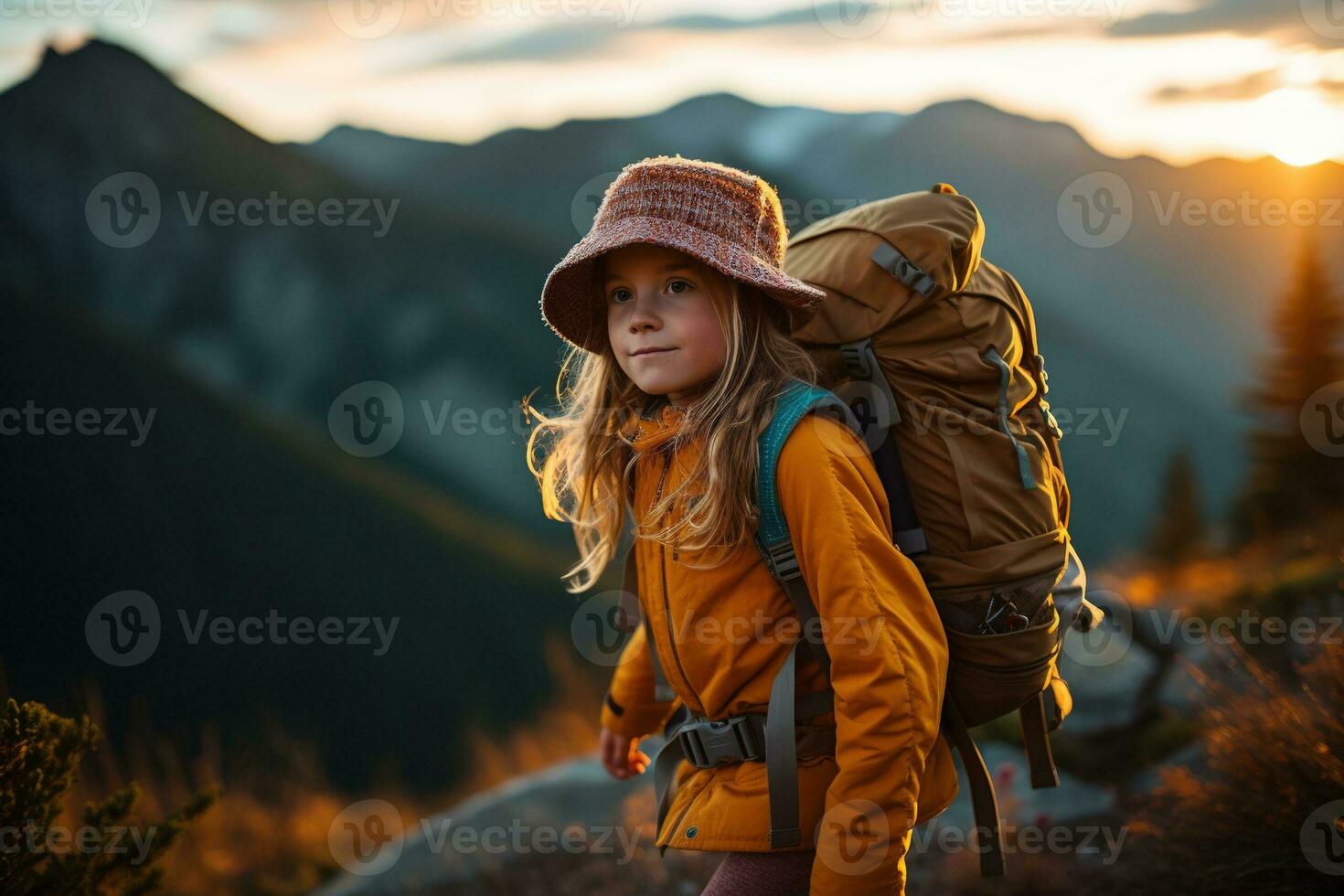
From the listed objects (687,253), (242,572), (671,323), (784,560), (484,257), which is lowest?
(242,572)

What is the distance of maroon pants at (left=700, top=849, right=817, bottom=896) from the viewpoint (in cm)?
215

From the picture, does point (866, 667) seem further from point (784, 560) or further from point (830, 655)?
point (784, 560)

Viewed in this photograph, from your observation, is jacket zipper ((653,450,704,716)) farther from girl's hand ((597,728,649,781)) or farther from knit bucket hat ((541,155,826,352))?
girl's hand ((597,728,649,781))

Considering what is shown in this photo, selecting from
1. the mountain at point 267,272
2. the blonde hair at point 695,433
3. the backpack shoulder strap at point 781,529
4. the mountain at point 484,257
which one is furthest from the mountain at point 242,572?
the backpack shoulder strap at point 781,529

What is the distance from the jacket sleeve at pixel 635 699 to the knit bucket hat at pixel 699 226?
3.75ft

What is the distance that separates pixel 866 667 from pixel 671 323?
3.07 ft

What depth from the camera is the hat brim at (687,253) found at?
2.16 m

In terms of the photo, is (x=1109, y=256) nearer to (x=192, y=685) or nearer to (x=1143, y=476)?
(x=1143, y=476)

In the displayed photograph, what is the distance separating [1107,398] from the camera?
17844 mm

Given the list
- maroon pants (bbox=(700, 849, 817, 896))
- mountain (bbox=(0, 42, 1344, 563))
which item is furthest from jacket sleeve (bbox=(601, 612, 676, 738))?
mountain (bbox=(0, 42, 1344, 563))

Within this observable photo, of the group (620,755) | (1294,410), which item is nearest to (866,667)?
(620,755)

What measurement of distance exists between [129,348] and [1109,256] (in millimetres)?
16643

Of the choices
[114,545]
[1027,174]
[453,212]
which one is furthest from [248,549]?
[1027,174]

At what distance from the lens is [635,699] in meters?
2.90
